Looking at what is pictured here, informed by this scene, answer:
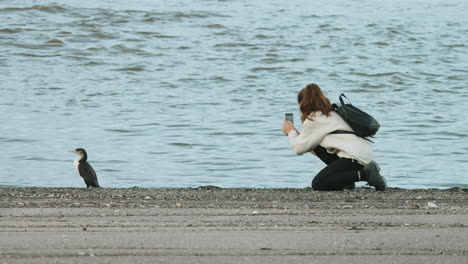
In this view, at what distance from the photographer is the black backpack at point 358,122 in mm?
9641

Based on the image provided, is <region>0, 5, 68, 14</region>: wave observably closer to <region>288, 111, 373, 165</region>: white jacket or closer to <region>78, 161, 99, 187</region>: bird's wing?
<region>78, 161, 99, 187</region>: bird's wing

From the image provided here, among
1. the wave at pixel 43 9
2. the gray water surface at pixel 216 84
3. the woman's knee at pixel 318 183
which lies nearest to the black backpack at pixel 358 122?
the woman's knee at pixel 318 183

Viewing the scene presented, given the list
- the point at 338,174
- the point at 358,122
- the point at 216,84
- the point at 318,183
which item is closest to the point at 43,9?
the point at 216,84

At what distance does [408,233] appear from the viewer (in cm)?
700

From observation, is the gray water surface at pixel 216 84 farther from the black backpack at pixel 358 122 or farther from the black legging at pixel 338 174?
the black backpack at pixel 358 122

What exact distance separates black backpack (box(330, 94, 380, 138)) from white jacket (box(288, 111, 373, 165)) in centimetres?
5

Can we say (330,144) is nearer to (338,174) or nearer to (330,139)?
(330,139)

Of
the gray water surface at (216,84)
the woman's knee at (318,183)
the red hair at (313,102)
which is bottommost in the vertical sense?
the gray water surface at (216,84)

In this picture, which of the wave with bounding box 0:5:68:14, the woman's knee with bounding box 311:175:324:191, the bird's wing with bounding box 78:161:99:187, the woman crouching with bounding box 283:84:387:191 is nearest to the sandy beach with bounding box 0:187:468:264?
the woman's knee with bounding box 311:175:324:191

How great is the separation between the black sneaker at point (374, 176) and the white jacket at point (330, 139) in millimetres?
64

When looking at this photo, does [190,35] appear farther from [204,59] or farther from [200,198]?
[200,198]

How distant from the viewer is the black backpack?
964 centimetres

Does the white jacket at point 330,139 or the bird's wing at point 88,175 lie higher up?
the white jacket at point 330,139

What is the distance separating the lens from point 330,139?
9867mm
